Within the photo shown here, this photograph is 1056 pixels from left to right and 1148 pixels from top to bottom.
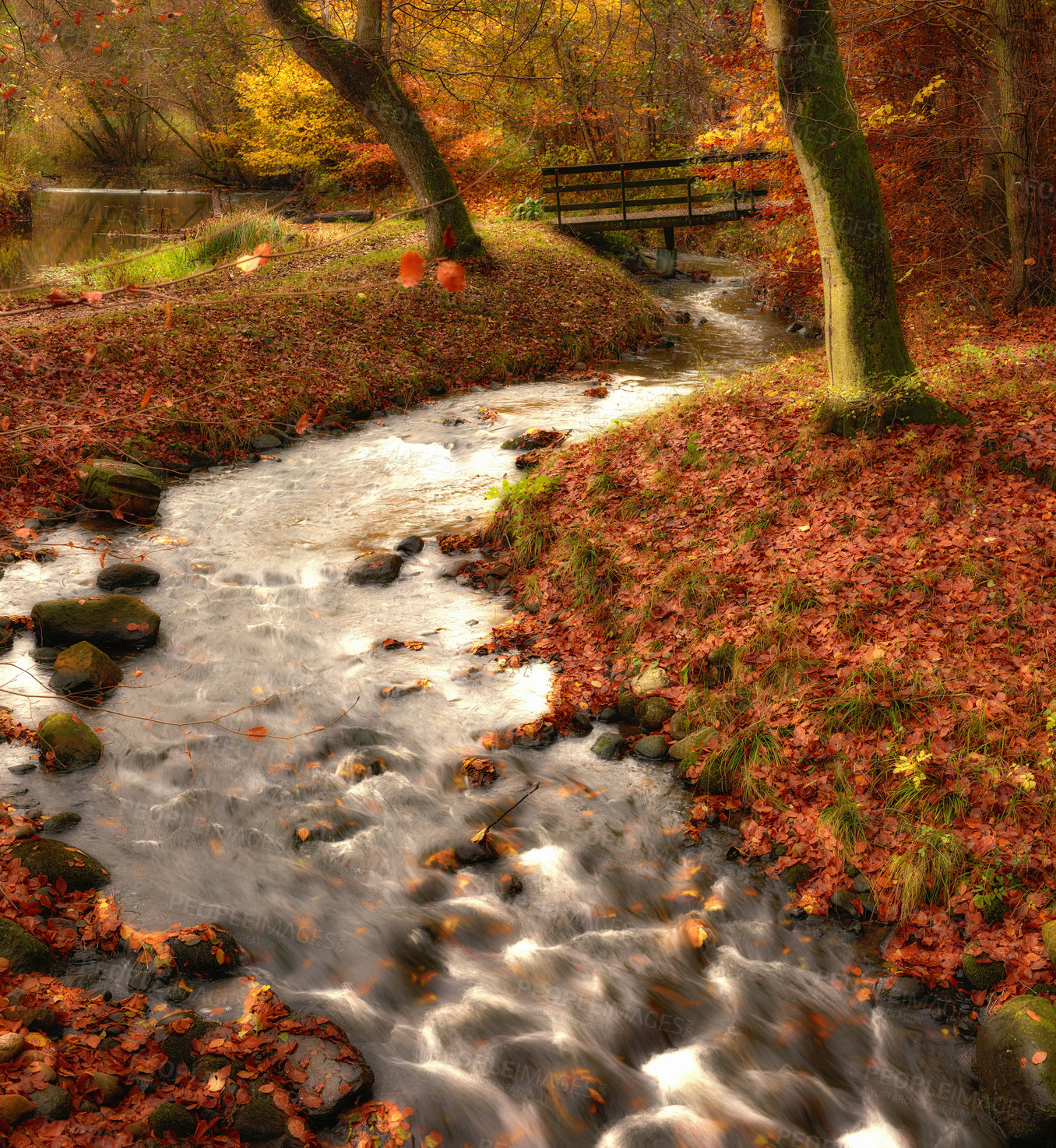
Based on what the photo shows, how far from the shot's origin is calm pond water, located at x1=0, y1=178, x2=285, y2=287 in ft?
67.9

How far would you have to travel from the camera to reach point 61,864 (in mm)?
4555

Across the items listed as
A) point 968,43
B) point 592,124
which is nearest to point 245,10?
point 592,124

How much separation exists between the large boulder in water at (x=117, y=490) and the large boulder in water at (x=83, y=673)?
3.03m

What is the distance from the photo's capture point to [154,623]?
7180 millimetres

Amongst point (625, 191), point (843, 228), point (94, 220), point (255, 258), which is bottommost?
point (255, 258)

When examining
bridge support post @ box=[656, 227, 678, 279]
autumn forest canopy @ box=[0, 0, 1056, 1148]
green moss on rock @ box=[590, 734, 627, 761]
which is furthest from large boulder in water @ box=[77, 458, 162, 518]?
bridge support post @ box=[656, 227, 678, 279]

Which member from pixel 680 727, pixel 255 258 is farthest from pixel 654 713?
pixel 255 258

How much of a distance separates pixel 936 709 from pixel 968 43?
1061 cm

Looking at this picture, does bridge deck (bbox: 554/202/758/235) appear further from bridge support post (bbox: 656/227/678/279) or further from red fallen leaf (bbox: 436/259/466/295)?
red fallen leaf (bbox: 436/259/466/295)

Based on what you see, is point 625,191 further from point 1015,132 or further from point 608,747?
point 608,747

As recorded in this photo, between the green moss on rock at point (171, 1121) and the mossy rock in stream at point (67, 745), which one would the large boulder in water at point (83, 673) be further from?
the green moss on rock at point (171, 1121)

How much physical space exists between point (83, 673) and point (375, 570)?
277 cm

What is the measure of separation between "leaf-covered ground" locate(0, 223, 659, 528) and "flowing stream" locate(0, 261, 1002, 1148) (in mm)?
2340

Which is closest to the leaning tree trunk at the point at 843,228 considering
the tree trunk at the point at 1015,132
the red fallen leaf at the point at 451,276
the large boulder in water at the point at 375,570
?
the large boulder in water at the point at 375,570
